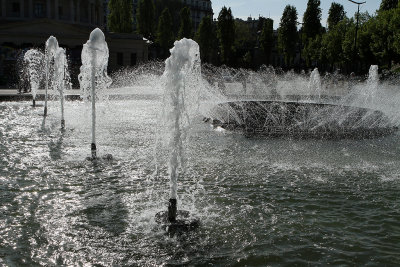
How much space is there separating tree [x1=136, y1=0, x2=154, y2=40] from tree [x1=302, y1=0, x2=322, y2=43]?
2442 centimetres

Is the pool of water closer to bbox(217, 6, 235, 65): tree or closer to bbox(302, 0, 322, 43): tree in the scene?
bbox(302, 0, 322, 43): tree

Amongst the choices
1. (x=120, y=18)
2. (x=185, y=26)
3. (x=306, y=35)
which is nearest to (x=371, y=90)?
(x=306, y=35)

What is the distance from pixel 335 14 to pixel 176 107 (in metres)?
64.2

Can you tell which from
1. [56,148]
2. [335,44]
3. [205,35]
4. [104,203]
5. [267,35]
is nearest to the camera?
[104,203]

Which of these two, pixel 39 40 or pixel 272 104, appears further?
pixel 39 40

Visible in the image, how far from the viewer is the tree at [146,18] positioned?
231 feet

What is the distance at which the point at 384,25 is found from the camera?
40125 millimetres

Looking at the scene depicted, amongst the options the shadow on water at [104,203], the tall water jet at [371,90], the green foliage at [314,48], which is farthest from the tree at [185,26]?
the shadow on water at [104,203]

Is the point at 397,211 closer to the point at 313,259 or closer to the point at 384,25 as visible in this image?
the point at 313,259

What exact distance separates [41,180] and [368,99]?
20.5 metres

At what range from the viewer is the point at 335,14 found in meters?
65.1

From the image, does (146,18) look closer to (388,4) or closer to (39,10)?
(39,10)

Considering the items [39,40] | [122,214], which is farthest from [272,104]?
[39,40]

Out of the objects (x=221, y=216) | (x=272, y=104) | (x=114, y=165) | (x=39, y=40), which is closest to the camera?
(x=221, y=216)
